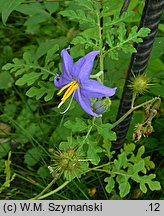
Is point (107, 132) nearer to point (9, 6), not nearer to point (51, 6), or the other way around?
point (9, 6)

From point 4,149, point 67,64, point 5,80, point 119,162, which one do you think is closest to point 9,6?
point 67,64

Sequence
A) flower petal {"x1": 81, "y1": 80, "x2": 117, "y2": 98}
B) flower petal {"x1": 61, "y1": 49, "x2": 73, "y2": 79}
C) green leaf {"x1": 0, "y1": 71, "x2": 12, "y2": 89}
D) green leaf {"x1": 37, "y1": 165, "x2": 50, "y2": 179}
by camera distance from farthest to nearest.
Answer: green leaf {"x1": 0, "y1": 71, "x2": 12, "y2": 89} → green leaf {"x1": 37, "y1": 165, "x2": 50, "y2": 179} → flower petal {"x1": 61, "y1": 49, "x2": 73, "y2": 79} → flower petal {"x1": 81, "y1": 80, "x2": 117, "y2": 98}

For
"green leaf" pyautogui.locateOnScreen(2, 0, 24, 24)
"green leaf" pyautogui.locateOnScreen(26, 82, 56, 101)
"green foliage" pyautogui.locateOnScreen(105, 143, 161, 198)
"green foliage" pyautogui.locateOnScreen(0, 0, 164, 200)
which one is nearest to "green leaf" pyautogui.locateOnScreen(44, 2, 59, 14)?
"green foliage" pyautogui.locateOnScreen(0, 0, 164, 200)

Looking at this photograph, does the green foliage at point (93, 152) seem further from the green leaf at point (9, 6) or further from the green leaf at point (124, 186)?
the green leaf at point (9, 6)

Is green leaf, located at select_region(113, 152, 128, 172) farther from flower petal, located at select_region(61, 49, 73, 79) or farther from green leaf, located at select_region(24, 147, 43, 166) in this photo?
green leaf, located at select_region(24, 147, 43, 166)

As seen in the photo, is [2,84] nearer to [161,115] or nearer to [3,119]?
[3,119]

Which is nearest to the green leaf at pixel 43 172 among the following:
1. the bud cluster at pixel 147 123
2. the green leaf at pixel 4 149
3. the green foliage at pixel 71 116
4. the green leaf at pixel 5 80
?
the green foliage at pixel 71 116

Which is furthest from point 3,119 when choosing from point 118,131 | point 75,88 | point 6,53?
point 75,88
